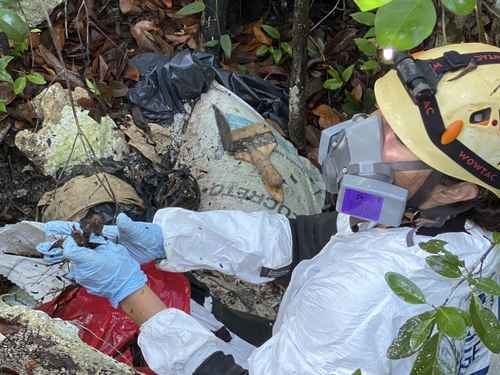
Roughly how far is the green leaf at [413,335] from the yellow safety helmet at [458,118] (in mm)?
403

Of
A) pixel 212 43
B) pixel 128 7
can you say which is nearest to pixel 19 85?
pixel 128 7

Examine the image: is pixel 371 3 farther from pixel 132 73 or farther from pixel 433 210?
pixel 132 73

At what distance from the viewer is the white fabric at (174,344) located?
1.60m

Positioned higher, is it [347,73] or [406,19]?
[406,19]

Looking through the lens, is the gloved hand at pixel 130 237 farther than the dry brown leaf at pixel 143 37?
No

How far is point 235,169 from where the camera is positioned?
249 centimetres

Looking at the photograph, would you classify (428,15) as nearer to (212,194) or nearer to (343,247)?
(343,247)

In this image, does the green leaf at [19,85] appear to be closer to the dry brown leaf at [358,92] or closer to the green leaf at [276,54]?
the green leaf at [276,54]

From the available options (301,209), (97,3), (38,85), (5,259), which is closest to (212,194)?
(301,209)

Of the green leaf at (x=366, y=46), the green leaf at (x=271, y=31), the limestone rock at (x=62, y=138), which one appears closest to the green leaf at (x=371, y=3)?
the limestone rock at (x=62, y=138)

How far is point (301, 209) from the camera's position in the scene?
2.52 meters

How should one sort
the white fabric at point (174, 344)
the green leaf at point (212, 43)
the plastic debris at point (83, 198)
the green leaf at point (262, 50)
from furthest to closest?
the green leaf at point (262, 50), the green leaf at point (212, 43), the plastic debris at point (83, 198), the white fabric at point (174, 344)

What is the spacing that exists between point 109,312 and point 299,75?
53.2 inches

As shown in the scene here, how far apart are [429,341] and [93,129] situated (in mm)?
1781
